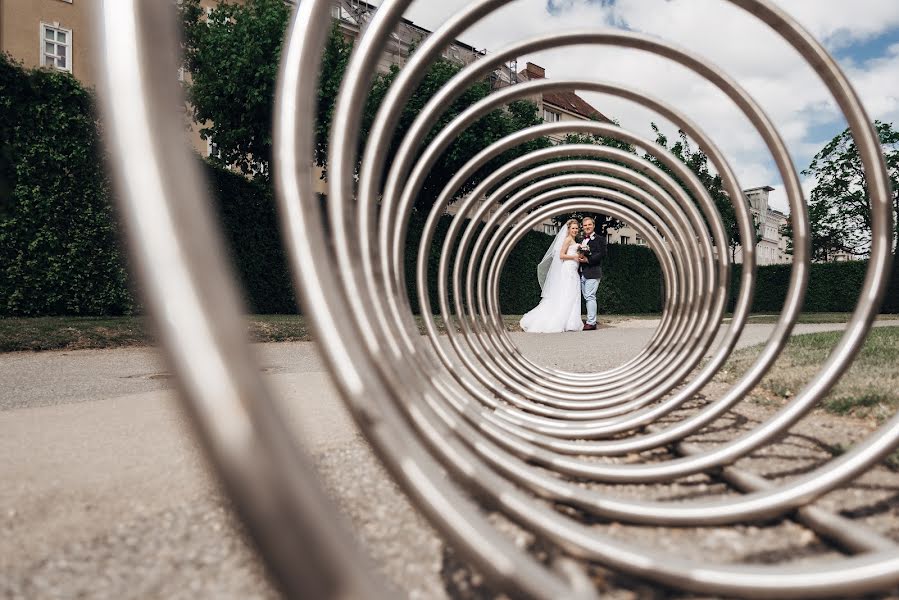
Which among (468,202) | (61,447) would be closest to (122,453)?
(61,447)

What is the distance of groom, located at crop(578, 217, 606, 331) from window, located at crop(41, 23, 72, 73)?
18.0 metres

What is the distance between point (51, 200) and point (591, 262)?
717 cm

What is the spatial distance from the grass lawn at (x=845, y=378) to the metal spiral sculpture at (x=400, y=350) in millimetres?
838

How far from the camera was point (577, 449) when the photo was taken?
1.50 meters

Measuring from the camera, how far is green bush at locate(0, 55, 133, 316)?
24.7 feet

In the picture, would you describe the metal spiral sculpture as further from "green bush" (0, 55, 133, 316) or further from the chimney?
the chimney

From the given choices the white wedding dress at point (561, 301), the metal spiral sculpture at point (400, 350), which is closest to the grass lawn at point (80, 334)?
the white wedding dress at point (561, 301)

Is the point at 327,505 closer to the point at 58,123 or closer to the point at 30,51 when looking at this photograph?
the point at 58,123

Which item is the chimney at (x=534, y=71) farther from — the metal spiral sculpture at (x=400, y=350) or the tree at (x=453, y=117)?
the metal spiral sculpture at (x=400, y=350)

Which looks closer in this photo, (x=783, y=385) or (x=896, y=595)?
(x=896, y=595)

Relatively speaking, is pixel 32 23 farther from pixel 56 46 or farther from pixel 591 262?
pixel 591 262

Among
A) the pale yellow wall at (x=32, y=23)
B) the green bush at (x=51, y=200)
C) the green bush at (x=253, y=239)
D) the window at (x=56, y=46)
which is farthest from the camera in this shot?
the window at (x=56, y=46)

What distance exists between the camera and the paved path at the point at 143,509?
1101 millimetres

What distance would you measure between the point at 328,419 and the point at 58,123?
7.29 metres
